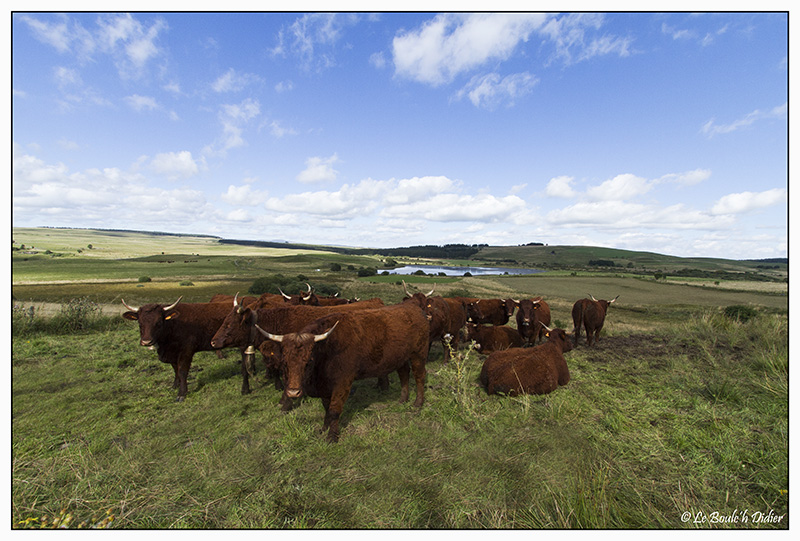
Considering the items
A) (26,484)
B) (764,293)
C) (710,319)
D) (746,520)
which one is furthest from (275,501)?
(764,293)

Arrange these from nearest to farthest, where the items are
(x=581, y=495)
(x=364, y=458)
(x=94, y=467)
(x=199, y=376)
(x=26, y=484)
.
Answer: (x=581, y=495) → (x=26, y=484) → (x=94, y=467) → (x=364, y=458) → (x=199, y=376)

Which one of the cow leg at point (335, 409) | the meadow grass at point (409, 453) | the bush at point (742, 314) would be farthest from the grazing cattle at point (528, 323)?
the bush at point (742, 314)

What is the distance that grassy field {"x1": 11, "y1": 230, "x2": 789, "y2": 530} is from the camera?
307cm

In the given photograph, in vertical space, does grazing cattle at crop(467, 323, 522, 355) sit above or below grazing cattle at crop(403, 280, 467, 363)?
below

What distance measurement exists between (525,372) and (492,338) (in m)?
3.51

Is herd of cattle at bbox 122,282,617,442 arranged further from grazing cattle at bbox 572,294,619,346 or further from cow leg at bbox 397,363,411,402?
grazing cattle at bbox 572,294,619,346

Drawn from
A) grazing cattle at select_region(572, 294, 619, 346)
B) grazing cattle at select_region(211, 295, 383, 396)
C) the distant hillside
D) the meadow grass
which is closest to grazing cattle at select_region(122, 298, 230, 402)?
grazing cattle at select_region(211, 295, 383, 396)

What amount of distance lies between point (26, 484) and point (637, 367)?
36.5 feet

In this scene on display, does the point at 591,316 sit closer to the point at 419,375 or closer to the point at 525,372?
the point at 525,372

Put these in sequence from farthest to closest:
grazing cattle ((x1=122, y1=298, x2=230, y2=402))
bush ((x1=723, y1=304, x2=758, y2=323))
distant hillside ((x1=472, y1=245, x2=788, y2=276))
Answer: distant hillside ((x1=472, y1=245, x2=788, y2=276)) → bush ((x1=723, y1=304, x2=758, y2=323)) → grazing cattle ((x1=122, y1=298, x2=230, y2=402))

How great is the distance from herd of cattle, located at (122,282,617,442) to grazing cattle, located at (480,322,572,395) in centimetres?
2

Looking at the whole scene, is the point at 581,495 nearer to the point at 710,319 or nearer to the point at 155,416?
the point at 155,416

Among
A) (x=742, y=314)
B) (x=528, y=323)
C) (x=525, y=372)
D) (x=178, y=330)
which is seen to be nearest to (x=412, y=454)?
(x=525, y=372)

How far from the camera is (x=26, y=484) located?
3.27 metres
